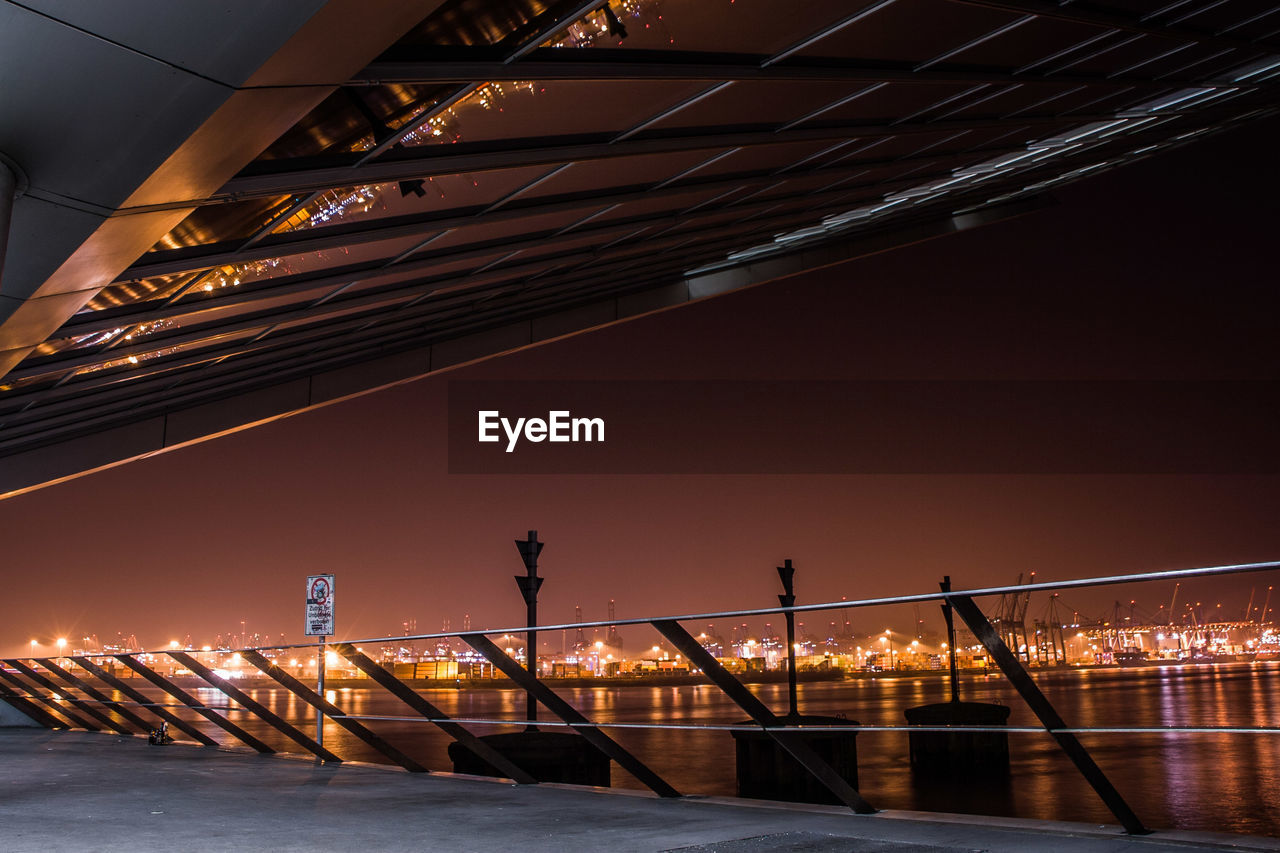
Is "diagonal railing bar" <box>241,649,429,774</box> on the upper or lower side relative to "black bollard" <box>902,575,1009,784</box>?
upper

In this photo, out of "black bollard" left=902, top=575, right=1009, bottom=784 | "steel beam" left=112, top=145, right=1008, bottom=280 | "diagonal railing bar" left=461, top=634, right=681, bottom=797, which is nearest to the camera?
"diagonal railing bar" left=461, top=634, right=681, bottom=797

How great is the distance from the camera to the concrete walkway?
5.02 metres

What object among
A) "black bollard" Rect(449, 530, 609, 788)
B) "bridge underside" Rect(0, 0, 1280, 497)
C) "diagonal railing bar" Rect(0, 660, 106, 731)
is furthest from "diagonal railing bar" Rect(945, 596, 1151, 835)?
"diagonal railing bar" Rect(0, 660, 106, 731)

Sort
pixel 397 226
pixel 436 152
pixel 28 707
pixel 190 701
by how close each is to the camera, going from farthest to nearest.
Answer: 1. pixel 28 707
2. pixel 190 701
3. pixel 397 226
4. pixel 436 152

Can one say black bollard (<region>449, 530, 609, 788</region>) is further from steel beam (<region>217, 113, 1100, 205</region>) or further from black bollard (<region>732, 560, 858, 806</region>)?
steel beam (<region>217, 113, 1100, 205</region>)

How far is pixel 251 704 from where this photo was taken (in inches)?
409

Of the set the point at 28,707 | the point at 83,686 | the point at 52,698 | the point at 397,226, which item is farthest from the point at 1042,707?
the point at 28,707

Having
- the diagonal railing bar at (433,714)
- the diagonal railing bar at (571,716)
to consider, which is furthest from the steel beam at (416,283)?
the diagonal railing bar at (571,716)

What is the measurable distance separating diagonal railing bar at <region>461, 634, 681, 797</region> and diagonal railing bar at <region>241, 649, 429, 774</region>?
5.27 feet

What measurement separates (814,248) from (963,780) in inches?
508

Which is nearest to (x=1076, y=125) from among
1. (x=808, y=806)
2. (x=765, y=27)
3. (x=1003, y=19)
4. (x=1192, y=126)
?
(x=1192, y=126)

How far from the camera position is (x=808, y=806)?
20.9 ft

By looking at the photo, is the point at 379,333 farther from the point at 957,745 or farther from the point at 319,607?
the point at 957,745

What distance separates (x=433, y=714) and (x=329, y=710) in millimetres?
1846
